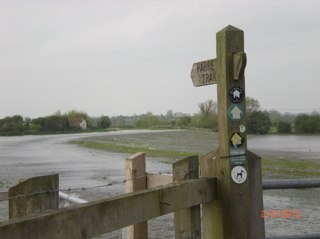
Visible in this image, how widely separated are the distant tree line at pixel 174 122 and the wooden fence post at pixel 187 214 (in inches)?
2034

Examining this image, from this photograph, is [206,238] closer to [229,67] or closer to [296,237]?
[296,237]

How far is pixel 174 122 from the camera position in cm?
12450

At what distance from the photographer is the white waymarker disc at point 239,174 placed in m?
3.35

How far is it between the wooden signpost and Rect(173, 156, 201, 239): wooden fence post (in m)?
0.21

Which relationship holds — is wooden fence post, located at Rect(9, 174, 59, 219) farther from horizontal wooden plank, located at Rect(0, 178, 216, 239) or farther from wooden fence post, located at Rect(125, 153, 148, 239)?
wooden fence post, located at Rect(125, 153, 148, 239)

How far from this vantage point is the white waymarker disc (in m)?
3.35

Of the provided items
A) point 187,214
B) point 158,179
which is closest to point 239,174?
point 187,214

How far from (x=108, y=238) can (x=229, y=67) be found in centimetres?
489

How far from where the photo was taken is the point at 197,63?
3.60m

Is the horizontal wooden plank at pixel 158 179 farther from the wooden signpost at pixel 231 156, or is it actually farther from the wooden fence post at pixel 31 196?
the wooden fence post at pixel 31 196

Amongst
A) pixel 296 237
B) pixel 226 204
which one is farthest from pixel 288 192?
pixel 226 204
